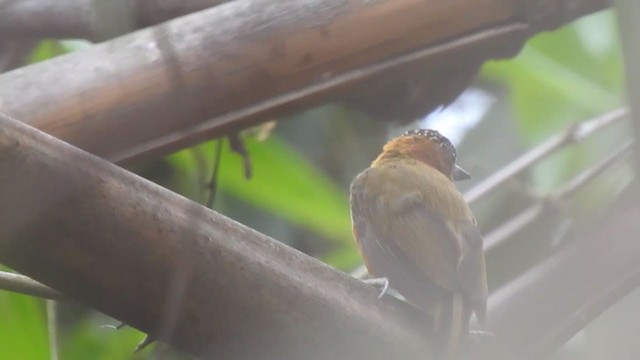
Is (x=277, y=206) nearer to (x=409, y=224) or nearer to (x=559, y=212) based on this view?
(x=409, y=224)

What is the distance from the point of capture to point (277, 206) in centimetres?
242

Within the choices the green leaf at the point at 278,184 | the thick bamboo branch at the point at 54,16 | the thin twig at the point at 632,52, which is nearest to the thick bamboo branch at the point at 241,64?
the thick bamboo branch at the point at 54,16

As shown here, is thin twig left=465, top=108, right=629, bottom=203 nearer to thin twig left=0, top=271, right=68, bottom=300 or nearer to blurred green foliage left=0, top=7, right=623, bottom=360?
blurred green foliage left=0, top=7, right=623, bottom=360

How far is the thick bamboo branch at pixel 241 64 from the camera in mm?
1671

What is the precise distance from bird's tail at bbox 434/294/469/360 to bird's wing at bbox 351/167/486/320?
0.03 m

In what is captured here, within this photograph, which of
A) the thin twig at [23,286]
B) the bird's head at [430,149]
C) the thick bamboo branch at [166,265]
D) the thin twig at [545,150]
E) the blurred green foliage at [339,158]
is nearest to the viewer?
the thick bamboo branch at [166,265]

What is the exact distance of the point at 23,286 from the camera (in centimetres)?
137

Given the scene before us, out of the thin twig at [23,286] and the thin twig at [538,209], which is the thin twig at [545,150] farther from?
the thin twig at [23,286]

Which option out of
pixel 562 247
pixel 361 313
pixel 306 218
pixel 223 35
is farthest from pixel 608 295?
pixel 306 218

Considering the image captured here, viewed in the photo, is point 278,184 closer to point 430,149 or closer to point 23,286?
point 430,149

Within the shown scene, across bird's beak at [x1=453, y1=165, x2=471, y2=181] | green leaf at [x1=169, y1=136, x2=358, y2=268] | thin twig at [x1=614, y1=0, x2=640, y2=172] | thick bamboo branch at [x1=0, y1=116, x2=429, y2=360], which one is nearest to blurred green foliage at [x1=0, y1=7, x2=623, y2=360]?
green leaf at [x1=169, y1=136, x2=358, y2=268]

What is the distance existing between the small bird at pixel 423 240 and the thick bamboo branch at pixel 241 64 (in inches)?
10.3

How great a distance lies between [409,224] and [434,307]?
13.5 inches

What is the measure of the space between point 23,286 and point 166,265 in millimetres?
358
